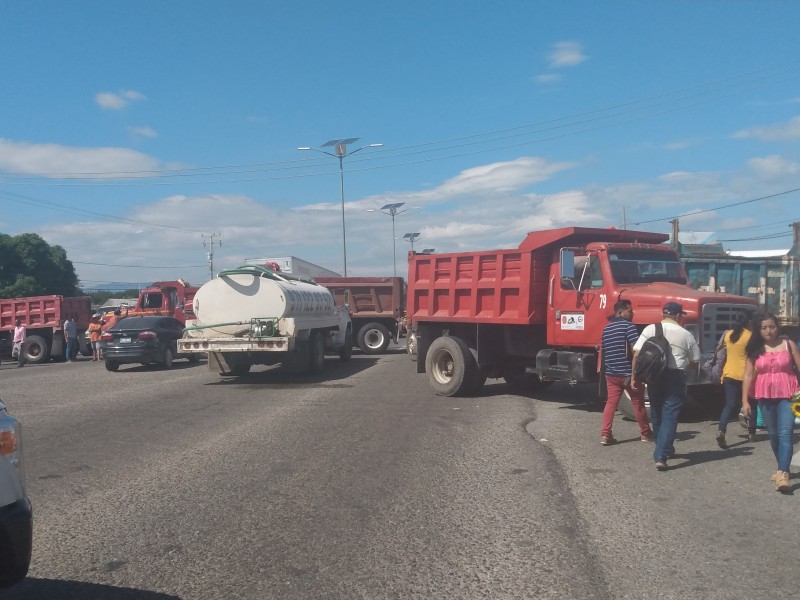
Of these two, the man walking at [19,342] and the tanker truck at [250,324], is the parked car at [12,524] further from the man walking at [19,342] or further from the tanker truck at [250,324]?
the man walking at [19,342]

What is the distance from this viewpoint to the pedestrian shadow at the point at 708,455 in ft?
26.2

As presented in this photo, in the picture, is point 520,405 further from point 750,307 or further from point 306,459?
point 306,459

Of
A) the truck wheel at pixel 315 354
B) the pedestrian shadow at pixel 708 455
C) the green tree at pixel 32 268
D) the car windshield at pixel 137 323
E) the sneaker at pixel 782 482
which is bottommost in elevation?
the pedestrian shadow at pixel 708 455

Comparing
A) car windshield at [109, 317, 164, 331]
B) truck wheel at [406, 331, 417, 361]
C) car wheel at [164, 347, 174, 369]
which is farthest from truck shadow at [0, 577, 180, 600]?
car wheel at [164, 347, 174, 369]

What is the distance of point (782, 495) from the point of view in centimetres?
666

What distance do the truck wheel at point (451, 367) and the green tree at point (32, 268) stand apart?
4491cm

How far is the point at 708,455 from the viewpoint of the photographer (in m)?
8.41

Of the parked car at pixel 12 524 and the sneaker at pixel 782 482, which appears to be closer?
the parked car at pixel 12 524

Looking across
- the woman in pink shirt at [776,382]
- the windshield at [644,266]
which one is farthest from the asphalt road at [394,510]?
the windshield at [644,266]

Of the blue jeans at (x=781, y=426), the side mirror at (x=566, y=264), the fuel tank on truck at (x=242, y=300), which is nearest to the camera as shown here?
the blue jeans at (x=781, y=426)

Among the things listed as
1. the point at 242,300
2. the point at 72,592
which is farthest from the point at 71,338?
the point at 72,592

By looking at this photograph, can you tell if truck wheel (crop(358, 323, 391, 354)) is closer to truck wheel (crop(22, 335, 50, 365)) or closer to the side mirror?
truck wheel (crop(22, 335, 50, 365))

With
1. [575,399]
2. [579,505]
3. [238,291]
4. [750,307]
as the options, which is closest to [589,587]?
[579,505]

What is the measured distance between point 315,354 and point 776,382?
12.4 metres
